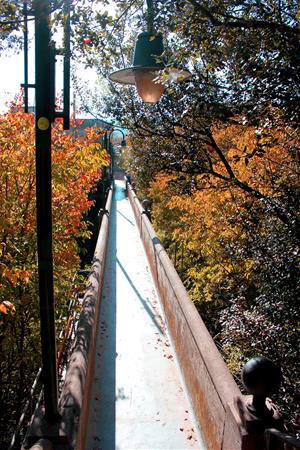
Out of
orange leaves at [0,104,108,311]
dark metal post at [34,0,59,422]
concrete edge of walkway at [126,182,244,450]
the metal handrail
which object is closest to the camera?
the metal handrail

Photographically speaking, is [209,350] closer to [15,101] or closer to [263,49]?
[263,49]

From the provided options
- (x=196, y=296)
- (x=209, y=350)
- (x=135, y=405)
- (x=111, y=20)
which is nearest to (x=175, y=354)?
(x=135, y=405)

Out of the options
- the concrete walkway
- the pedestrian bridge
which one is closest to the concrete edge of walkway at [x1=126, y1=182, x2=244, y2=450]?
the pedestrian bridge

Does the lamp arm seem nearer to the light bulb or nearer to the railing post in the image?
the light bulb

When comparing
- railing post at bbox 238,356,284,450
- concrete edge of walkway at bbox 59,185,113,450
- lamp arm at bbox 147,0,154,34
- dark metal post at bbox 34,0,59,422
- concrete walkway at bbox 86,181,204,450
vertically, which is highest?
lamp arm at bbox 147,0,154,34

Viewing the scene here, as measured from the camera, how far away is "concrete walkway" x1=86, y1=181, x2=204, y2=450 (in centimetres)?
474

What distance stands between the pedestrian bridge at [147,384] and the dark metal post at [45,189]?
632mm

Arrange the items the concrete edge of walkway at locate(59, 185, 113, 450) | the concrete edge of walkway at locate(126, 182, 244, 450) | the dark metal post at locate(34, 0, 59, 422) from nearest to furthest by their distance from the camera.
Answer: the dark metal post at locate(34, 0, 59, 422) → the concrete edge of walkway at locate(126, 182, 244, 450) → the concrete edge of walkway at locate(59, 185, 113, 450)

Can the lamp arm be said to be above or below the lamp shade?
above

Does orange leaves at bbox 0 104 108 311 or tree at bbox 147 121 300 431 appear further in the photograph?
orange leaves at bbox 0 104 108 311

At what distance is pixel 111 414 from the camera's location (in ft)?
16.8

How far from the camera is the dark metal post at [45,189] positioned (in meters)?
2.92

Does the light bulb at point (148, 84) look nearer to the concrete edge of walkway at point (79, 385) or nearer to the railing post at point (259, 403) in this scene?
the railing post at point (259, 403)

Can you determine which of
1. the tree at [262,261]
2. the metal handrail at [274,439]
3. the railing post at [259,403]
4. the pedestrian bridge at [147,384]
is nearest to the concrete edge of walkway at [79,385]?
the pedestrian bridge at [147,384]
